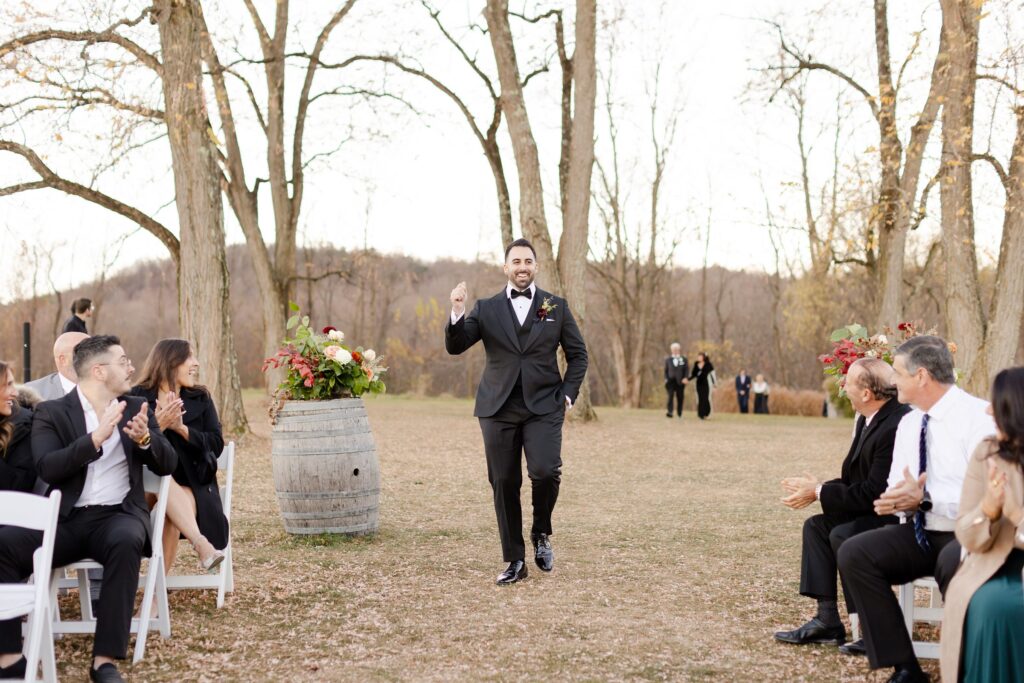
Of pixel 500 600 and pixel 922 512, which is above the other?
pixel 922 512

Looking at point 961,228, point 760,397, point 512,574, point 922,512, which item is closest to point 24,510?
point 512,574

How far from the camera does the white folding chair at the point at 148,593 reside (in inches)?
204

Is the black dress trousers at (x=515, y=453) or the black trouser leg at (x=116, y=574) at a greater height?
the black dress trousers at (x=515, y=453)

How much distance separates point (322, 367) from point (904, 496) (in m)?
→ 4.92

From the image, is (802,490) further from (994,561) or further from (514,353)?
(514,353)

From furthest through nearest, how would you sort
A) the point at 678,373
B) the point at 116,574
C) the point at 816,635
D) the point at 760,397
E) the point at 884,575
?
the point at 760,397 → the point at 678,373 → the point at 816,635 → the point at 116,574 → the point at 884,575

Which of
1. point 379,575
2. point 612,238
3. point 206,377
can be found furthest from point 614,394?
point 379,575

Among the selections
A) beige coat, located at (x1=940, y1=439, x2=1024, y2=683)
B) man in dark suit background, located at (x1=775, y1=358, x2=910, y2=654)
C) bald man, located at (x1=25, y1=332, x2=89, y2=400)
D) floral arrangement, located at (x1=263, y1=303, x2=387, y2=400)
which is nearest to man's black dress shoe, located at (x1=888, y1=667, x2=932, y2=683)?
beige coat, located at (x1=940, y1=439, x2=1024, y2=683)

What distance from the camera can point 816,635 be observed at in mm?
5414

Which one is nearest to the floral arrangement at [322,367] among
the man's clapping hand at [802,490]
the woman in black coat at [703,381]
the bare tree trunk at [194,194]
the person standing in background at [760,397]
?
the man's clapping hand at [802,490]

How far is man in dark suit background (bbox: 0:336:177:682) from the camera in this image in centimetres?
475

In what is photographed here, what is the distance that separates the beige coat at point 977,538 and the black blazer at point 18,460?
4.47 metres

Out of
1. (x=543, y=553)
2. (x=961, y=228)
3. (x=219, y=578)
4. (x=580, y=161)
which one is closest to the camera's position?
(x=219, y=578)

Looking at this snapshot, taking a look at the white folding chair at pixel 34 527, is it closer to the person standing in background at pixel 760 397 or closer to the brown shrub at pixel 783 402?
the person standing in background at pixel 760 397
